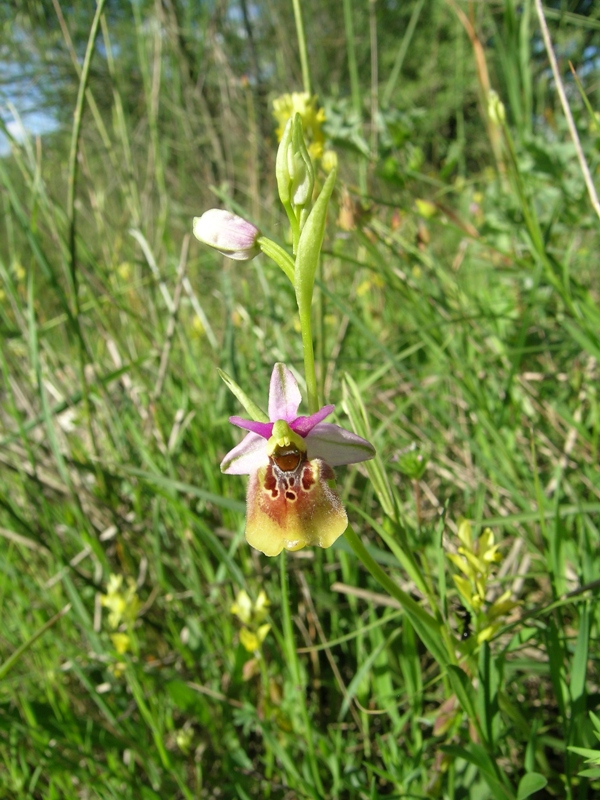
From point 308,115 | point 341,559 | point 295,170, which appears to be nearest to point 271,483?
point 295,170

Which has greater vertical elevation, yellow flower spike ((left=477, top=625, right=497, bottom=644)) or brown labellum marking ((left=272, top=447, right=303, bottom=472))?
brown labellum marking ((left=272, top=447, right=303, bottom=472))

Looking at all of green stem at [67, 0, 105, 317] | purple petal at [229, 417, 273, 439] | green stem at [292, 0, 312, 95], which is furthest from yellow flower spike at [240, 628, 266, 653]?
green stem at [292, 0, 312, 95]

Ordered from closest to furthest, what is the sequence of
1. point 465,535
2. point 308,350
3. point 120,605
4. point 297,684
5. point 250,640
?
point 308,350
point 465,535
point 297,684
point 250,640
point 120,605

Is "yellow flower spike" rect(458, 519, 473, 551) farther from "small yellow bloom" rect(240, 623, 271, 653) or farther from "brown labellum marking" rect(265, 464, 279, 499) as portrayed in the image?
"small yellow bloom" rect(240, 623, 271, 653)

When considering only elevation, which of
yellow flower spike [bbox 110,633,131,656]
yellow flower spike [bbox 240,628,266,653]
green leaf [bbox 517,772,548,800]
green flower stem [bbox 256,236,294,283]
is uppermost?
green flower stem [bbox 256,236,294,283]

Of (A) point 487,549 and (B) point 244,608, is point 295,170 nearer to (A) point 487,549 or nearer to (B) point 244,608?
(A) point 487,549

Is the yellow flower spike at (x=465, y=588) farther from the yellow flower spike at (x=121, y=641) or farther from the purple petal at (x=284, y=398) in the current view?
the yellow flower spike at (x=121, y=641)
